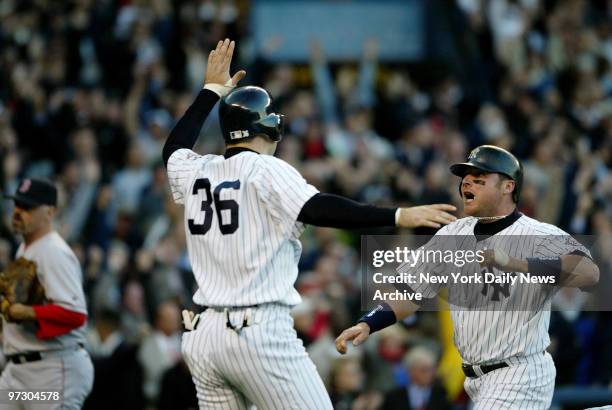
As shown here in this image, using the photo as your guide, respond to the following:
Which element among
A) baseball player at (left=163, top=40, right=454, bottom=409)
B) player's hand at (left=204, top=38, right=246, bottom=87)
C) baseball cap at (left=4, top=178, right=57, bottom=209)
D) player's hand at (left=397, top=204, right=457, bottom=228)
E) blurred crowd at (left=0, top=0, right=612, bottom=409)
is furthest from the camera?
blurred crowd at (left=0, top=0, right=612, bottom=409)

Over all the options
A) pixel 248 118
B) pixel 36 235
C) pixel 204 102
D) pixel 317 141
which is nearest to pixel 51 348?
pixel 36 235

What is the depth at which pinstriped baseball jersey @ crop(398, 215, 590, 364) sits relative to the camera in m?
6.29

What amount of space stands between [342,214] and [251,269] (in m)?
0.53

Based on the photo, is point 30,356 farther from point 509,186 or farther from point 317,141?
point 317,141

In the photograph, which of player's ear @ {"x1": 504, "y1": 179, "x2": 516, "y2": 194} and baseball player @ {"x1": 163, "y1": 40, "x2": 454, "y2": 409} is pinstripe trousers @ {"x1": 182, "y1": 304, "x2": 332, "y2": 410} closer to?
baseball player @ {"x1": 163, "y1": 40, "x2": 454, "y2": 409}

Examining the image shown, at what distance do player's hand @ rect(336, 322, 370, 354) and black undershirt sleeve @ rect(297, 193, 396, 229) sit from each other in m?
0.73

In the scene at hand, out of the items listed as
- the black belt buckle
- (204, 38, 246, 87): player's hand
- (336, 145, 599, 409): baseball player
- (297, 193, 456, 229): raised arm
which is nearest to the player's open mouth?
(336, 145, 599, 409): baseball player

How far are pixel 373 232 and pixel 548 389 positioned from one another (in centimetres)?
604

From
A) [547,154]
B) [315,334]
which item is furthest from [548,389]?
[547,154]

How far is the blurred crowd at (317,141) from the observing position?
10320 millimetres

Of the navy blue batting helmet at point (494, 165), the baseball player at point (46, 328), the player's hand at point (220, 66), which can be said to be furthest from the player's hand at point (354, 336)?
the baseball player at point (46, 328)

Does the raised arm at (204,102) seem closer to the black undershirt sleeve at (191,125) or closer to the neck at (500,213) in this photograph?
the black undershirt sleeve at (191,125)

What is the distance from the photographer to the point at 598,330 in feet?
36.6

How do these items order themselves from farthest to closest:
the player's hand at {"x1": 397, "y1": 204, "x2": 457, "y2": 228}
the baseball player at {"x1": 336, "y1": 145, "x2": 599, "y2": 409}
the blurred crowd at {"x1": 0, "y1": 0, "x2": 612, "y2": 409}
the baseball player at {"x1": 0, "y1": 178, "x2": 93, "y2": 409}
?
the blurred crowd at {"x1": 0, "y1": 0, "x2": 612, "y2": 409} → the baseball player at {"x1": 0, "y1": 178, "x2": 93, "y2": 409} → the baseball player at {"x1": 336, "y1": 145, "x2": 599, "y2": 409} → the player's hand at {"x1": 397, "y1": 204, "x2": 457, "y2": 228}
